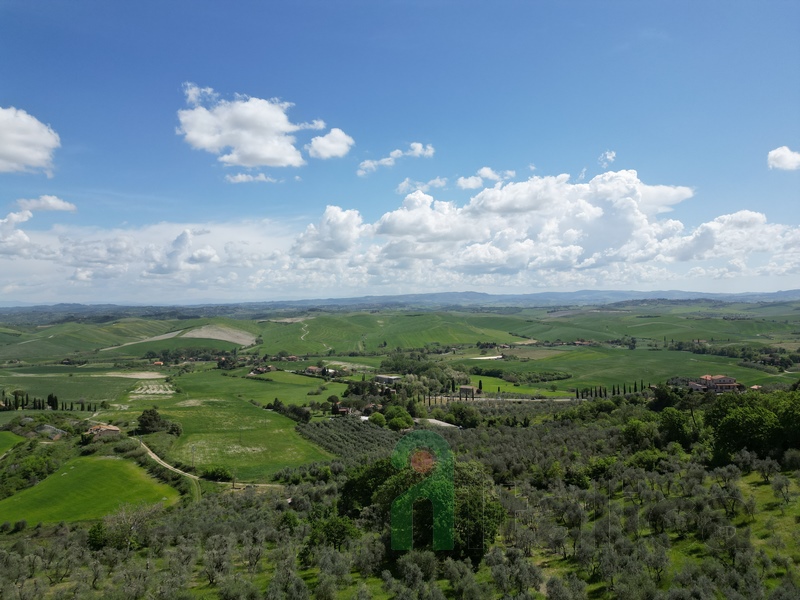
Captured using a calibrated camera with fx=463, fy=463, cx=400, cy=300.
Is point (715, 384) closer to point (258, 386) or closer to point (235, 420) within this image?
point (235, 420)

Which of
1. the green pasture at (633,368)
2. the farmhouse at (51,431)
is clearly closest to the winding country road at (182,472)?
the farmhouse at (51,431)

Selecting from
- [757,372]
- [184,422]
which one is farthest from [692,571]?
[757,372]

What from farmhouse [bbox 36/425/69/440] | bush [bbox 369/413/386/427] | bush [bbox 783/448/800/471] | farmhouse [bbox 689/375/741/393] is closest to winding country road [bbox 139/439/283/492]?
farmhouse [bbox 36/425/69/440]

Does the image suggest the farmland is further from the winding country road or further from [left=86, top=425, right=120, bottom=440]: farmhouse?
[left=86, top=425, right=120, bottom=440]: farmhouse

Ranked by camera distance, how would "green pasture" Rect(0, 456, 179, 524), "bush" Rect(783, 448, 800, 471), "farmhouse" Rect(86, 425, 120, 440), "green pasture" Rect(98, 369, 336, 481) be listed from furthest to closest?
1. "farmhouse" Rect(86, 425, 120, 440)
2. "green pasture" Rect(98, 369, 336, 481)
3. "green pasture" Rect(0, 456, 179, 524)
4. "bush" Rect(783, 448, 800, 471)

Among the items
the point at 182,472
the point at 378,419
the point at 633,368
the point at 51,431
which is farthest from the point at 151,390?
the point at 633,368

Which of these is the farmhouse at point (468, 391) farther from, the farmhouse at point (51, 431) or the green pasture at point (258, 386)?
the farmhouse at point (51, 431)

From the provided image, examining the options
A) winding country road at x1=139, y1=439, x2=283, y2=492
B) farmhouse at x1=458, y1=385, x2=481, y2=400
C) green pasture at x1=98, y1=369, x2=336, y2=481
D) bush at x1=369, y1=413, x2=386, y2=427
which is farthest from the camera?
farmhouse at x1=458, y1=385, x2=481, y2=400
